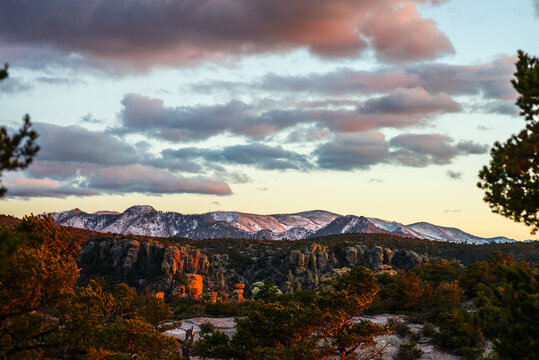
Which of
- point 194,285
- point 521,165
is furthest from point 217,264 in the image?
point 521,165

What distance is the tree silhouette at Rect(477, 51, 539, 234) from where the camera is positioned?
41.2 ft

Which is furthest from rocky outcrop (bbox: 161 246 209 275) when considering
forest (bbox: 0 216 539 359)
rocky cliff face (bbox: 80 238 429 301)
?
forest (bbox: 0 216 539 359)

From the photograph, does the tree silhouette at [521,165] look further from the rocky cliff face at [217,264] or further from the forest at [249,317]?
the rocky cliff face at [217,264]

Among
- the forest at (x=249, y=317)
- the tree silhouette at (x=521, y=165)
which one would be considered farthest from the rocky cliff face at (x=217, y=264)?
the tree silhouette at (x=521, y=165)

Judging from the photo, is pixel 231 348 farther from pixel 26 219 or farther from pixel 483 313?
pixel 483 313

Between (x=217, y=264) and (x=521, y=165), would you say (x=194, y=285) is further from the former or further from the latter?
(x=521, y=165)

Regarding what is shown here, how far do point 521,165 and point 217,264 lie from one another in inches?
4336

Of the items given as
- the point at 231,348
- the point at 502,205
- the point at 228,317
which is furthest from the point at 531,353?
the point at 228,317

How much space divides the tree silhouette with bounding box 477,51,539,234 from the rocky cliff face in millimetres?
83855

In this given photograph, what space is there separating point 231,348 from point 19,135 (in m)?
21.9

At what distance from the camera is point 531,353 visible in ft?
35.6

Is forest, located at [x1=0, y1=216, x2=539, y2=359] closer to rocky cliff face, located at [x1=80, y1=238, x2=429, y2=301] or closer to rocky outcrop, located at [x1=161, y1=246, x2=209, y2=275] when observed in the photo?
rocky cliff face, located at [x1=80, y1=238, x2=429, y2=301]

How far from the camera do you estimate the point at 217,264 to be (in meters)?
117

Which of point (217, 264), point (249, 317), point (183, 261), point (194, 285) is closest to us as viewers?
point (249, 317)
